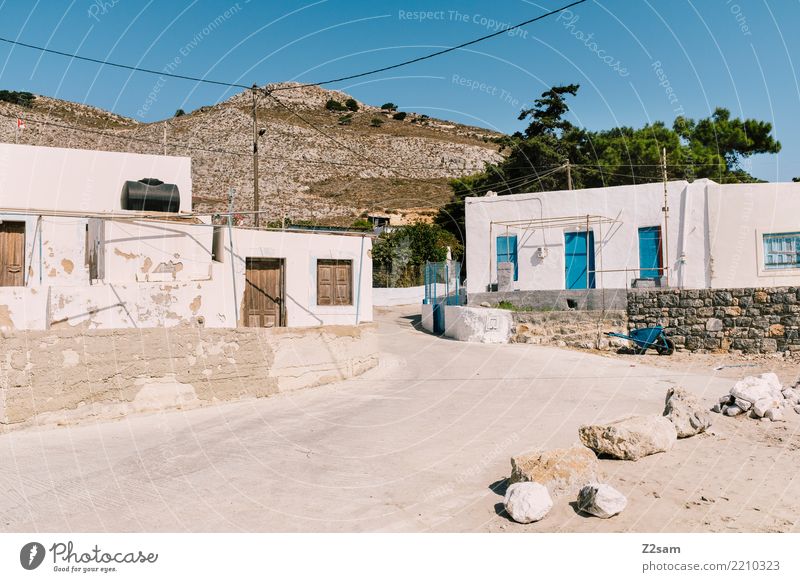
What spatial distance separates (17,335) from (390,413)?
5.27 metres

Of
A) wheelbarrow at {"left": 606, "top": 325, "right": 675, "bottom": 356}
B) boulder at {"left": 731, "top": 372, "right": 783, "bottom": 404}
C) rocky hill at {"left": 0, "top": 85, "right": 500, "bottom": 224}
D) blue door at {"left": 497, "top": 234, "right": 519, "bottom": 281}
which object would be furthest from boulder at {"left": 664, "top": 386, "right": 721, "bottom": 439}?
rocky hill at {"left": 0, "top": 85, "right": 500, "bottom": 224}

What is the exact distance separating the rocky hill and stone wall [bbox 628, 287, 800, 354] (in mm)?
34918

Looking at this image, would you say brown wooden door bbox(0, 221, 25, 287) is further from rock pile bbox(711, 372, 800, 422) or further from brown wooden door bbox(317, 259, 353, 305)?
rock pile bbox(711, 372, 800, 422)

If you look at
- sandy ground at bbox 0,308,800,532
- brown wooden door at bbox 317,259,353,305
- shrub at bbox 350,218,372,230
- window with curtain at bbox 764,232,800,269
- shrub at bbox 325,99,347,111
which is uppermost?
shrub at bbox 325,99,347,111

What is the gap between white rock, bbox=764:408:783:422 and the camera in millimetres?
8953

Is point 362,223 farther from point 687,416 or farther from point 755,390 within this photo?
point 687,416

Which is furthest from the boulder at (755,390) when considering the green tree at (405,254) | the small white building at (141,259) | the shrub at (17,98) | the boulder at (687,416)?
the shrub at (17,98)

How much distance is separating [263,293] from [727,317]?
1259 cm

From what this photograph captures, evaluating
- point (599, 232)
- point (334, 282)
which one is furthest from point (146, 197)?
point (599, 232)

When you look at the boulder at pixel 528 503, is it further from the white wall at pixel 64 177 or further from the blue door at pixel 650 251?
the blue door at pixel 650 251

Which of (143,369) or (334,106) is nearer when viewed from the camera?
(143,369)

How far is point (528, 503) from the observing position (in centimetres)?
553

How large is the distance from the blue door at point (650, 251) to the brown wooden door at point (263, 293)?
12.5 m

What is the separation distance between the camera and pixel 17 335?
8969mm
